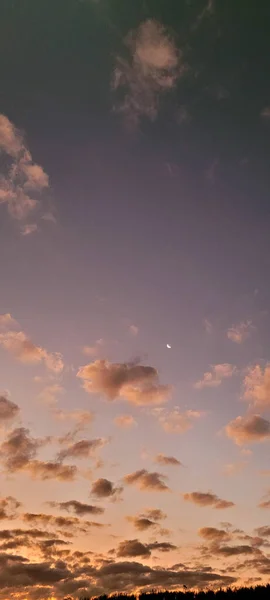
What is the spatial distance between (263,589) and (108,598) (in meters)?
51.2

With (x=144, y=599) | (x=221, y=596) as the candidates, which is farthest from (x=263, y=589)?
(x=144, y=599)

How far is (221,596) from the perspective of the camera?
439ft

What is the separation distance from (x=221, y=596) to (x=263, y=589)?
10.2 meters

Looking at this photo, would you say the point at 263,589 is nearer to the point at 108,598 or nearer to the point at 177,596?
the point at 177,596

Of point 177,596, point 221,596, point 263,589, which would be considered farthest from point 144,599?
point 263,589

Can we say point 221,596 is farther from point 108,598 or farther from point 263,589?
point 108,598

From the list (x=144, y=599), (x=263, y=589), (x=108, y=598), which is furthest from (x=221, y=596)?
(x=108, y=598)

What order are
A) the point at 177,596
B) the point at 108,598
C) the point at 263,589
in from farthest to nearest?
1. the point at 108,598
2. the point at 177,596
3. the point at 263,589

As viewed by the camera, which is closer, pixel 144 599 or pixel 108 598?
pixel 144 599

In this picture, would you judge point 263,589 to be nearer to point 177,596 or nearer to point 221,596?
point 221,596

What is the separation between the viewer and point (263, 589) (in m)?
132

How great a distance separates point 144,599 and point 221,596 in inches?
1017

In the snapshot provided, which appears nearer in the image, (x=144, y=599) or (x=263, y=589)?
(x=263, y=589)

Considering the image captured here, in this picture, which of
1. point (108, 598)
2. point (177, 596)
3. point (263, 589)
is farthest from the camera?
point (108, 598)
